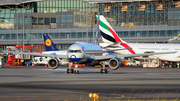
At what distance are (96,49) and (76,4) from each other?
9549 cm

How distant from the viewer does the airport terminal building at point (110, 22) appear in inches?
4168

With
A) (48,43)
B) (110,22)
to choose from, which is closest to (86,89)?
(48,43)

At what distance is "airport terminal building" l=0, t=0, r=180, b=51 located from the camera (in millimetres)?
105875

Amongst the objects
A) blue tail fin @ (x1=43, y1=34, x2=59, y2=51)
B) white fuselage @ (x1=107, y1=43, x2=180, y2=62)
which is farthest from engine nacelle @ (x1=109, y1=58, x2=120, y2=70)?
blue tail fin @ (x1=43, y1=34, x2=59, y2=51)

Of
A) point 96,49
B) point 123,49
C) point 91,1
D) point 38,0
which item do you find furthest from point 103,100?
point 38,0

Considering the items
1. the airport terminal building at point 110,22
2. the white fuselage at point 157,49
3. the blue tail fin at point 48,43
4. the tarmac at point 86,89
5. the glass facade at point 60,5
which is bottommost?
the tarmac at point 86,89

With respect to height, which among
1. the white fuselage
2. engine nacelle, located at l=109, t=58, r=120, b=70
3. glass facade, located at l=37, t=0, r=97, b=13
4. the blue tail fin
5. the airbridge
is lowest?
engine nacelle, located at l=109, t=58, r=120, b=70

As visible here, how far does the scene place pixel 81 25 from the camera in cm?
11925

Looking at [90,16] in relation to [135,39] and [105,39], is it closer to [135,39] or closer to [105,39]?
Answer: [135,39]

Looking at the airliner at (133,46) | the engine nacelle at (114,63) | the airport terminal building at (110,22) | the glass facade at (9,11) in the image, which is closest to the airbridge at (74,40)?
the airport terminal building at (110,22)

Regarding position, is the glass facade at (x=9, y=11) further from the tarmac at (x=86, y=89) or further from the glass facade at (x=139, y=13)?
the tarmac at (x=86, y=89)

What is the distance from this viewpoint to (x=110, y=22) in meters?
118

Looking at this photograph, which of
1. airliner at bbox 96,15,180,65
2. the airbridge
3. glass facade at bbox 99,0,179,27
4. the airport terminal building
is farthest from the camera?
glass facade at bbox 99,0,179,27

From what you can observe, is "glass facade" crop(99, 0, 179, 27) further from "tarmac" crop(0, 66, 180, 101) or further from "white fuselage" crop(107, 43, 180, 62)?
"tarmac" crop(0, 66, 180, 101)
